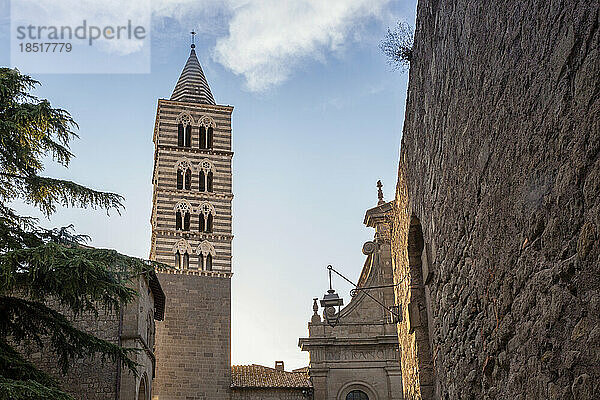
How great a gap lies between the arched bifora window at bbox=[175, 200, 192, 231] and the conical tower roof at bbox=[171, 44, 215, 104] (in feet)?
18.9

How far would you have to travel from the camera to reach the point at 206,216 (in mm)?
31172

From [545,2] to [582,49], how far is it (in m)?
0.38

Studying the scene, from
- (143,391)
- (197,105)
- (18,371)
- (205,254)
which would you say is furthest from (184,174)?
(18,371)

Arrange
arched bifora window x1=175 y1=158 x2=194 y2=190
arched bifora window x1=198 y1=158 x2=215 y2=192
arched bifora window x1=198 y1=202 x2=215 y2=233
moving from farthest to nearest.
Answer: arched bifora window x1=198 y1=158 x2=215 y2=192
arched bifora window x1=175 y1=158 x2=194 y2=190
arched bifora window x1=198 y1=202 x2=215 y2=233

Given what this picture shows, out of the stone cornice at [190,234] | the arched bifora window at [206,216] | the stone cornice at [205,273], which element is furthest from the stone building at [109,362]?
the arched bifora window at [206,216]

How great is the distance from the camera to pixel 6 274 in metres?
9.76

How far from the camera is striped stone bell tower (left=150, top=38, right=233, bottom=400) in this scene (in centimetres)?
2758

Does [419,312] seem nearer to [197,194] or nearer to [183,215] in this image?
[183,215]

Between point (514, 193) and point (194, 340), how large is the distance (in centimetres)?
2610

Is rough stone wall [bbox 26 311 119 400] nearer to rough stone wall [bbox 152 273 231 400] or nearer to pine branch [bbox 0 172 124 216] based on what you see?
pine branch [bbox 0 172 124 216]

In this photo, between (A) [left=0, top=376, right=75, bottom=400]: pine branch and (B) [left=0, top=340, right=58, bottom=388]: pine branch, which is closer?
(A) [left=0, top=376, right=75, bottom=400]: pine branch

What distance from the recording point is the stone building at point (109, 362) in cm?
1605

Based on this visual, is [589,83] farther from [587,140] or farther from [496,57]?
[496,57]

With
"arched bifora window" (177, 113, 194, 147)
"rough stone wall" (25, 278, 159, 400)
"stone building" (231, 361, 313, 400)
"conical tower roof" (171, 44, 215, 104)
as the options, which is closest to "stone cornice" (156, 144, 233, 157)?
"arched bifora window" (177, 113, 194, 147)
